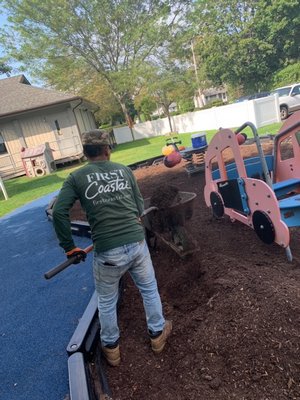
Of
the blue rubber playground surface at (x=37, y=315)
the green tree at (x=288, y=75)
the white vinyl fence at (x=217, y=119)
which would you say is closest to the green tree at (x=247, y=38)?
the green tree at (x=288, y=75)

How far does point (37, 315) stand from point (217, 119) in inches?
710

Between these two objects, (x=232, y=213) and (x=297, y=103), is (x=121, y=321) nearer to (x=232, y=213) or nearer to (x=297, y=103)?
(x=232, y=213)

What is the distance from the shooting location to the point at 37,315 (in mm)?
3592

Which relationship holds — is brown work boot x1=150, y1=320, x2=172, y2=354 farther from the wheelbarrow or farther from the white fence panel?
the white fence panel

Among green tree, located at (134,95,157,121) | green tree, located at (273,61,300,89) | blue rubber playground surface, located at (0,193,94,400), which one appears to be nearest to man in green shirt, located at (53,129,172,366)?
blue rubber playground surface, located at (0,193,94,400)

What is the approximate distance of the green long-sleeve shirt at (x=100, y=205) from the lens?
2.28 meters

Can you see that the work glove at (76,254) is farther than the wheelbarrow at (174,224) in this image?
No

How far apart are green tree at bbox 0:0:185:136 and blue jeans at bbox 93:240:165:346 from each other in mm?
23594

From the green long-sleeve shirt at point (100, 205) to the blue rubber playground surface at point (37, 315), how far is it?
1.17 metres

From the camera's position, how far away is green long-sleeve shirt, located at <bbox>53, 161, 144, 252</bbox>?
7.47 feet

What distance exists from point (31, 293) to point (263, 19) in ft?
114

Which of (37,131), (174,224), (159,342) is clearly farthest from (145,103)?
(159,342)

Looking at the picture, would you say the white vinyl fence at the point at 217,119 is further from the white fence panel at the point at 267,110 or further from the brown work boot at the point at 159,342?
the brown work boot at the point at 159,342

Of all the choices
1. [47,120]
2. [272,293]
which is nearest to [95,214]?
[272,293]
